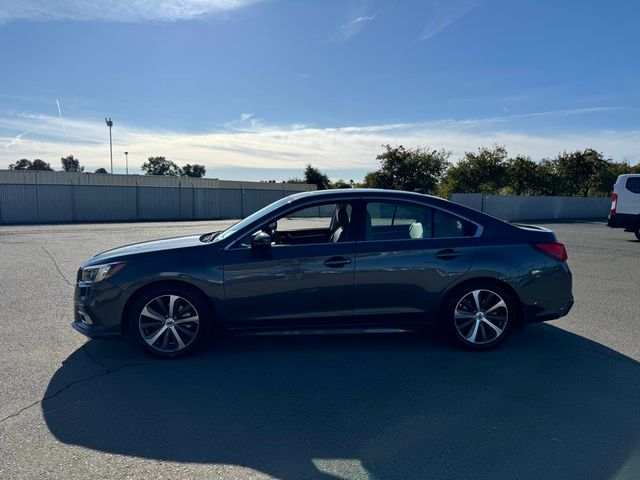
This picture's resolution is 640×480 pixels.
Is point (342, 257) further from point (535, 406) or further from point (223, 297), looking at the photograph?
point (535, 406)

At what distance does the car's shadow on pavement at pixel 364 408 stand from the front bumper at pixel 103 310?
12.2 inches

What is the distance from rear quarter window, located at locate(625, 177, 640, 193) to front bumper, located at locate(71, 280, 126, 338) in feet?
54.0

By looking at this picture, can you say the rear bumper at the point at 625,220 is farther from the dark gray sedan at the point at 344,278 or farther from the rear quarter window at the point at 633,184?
the dark gray sedan at the point at 344,278

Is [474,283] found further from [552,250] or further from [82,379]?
[82,379]

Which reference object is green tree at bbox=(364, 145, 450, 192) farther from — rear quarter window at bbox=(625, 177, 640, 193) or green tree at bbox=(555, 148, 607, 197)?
rear quarter window at bbox=(625, 177, 640, 193)

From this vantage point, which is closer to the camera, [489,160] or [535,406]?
[535,406]

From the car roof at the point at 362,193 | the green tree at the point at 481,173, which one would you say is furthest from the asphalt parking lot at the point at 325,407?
the green tree at the point at 481,173

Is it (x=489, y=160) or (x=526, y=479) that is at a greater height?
(x=489, y=160)

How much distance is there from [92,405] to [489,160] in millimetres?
39592

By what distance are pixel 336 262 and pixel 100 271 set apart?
2265 mm

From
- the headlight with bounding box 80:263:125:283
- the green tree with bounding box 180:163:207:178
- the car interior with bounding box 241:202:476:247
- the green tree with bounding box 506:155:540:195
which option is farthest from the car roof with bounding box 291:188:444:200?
the green tree with bounding box 180:163:207:178

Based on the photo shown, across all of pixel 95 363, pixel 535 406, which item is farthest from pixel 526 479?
pixel 95 363

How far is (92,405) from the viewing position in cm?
363

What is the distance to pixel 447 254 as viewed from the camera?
473cm
